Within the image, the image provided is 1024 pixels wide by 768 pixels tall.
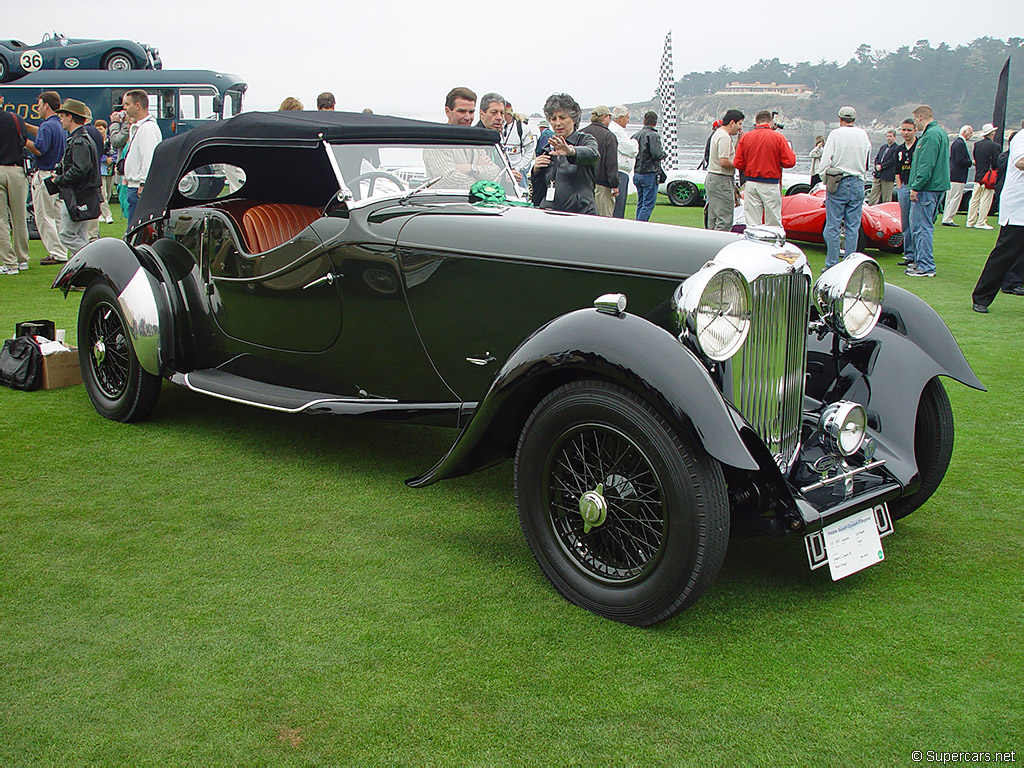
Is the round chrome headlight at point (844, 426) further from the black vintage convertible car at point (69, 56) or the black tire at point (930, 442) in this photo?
the black vintage convertible car at point (69, 56)

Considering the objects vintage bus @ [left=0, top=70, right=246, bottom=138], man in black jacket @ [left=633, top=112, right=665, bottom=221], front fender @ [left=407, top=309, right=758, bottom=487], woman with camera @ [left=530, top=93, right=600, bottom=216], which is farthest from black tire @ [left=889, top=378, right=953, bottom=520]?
vintage bus @ [left=0, top=70, right=246, bottom=138]

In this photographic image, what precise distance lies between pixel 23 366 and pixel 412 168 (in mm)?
2790

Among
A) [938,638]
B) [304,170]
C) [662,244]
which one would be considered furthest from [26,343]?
[938,638]

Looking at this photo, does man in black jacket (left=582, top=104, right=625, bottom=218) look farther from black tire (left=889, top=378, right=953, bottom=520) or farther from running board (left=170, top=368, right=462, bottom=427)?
black tire (left=889, top=378, right=953, bottom=520)

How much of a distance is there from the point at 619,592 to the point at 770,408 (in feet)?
2.75

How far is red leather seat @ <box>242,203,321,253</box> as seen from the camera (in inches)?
166

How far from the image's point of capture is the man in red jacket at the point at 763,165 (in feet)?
31.4

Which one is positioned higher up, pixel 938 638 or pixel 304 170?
pixel 304 170

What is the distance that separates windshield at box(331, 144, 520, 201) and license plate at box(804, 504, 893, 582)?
219cm

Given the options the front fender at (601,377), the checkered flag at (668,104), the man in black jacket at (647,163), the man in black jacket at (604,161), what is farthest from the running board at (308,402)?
the checkered flag at (668,104)

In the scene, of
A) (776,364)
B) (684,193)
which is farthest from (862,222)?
(776,364)

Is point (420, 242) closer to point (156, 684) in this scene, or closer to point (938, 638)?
point (156, 684)

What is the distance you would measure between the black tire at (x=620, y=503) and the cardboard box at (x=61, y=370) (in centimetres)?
359

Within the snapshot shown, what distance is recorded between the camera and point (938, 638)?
257 centimetres
